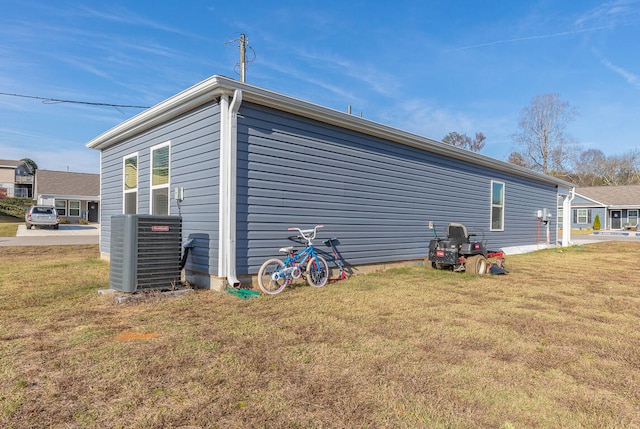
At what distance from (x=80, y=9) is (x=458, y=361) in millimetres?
11931

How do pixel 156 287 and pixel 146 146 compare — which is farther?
pixel 146 146

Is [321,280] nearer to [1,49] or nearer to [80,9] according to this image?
[80,9]

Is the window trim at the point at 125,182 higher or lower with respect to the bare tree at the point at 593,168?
lower

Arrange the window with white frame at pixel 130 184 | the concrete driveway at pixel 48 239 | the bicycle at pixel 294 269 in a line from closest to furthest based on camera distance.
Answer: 1. the bicycle at pixel 294 269
2. the window with white frame at pixel 130 184
3. the concrete driveway at pixel 48 239

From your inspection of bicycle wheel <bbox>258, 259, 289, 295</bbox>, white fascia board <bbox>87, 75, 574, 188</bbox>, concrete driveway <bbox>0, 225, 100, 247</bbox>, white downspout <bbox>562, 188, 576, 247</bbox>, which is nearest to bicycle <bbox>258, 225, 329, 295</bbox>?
bicycle wheel <bbox>258, 259, 289, 295</bbox>

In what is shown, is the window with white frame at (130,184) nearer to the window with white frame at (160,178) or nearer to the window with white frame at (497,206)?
the window with white frame at (160,178)

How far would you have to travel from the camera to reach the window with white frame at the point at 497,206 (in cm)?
1148

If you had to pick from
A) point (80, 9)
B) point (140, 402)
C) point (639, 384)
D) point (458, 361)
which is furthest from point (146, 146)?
point (639, 384)

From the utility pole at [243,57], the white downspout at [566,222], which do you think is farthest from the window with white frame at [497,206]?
the utility pole at [243,57]

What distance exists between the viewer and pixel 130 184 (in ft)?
27.3

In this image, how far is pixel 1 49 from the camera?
33.8 feet

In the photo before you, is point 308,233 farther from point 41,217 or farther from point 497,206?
point 41,217

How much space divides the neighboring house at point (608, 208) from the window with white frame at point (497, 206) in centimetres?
2282

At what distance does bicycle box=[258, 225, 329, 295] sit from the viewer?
225 inches
